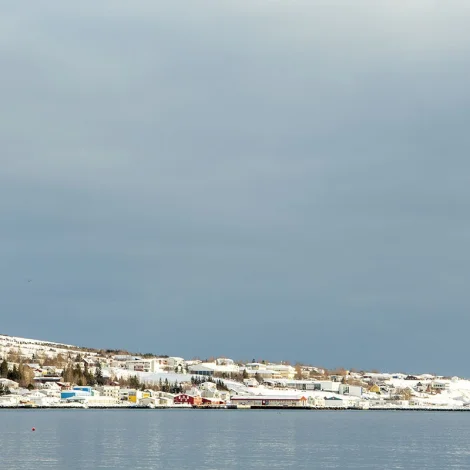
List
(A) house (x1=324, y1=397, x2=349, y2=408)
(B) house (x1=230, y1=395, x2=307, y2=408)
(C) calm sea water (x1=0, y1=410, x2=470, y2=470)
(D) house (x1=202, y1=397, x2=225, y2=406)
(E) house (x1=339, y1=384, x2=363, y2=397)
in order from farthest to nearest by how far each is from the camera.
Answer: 1. (E) house (x1=339, y1=384, x2=363, y2=397)
2. (A) house (x1=324, y1=397, x2=349, y2=408)
3. (B) house (x1=230, y1=395, x2=307, y2=408)
4. (D) house (x1=202, y1=397, x2=225, y2=406)
5. (C) calm sea water (x1=0, y1=410, x2=470, y2=470)

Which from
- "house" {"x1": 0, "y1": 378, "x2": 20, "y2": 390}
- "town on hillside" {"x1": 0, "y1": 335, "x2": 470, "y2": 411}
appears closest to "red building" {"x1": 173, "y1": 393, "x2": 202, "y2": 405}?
"town on hillside" {"x1": 0, "y1": 335, "x2": 470, "y2": 411}

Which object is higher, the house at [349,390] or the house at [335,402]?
the house at [349,390]

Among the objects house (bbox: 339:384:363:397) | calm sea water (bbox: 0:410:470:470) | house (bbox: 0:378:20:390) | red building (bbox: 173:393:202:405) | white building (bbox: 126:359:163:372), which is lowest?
calm sea water (bbox: 0:410:470:470)

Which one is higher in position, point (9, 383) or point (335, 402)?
point (335, 402)

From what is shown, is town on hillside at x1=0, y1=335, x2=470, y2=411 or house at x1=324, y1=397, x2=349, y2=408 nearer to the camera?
town on hillside at x1=0, y1=335, x2=470, y2=411

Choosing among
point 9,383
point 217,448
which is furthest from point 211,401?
point 217,448

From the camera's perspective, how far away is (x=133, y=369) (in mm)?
189000

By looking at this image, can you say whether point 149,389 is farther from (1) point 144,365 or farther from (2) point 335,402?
(1) point 144,365

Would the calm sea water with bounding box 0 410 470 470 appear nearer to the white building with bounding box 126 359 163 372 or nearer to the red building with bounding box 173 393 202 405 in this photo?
the red building with bounding box 173 393 202 405

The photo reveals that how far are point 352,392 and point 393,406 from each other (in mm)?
14215

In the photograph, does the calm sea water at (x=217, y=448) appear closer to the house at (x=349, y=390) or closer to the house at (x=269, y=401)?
the house at (x=269, y=401)

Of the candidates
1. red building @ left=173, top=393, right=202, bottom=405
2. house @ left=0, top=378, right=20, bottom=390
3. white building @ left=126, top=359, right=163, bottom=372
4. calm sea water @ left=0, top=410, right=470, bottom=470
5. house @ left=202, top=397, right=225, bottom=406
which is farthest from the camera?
white building @ left=126, top=359, right=163, bottom=372

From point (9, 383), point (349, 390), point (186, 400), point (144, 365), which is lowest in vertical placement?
point (186, 400)

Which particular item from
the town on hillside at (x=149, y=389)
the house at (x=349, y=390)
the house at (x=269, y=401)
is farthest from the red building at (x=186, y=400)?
the house at (x=349, y=390)
